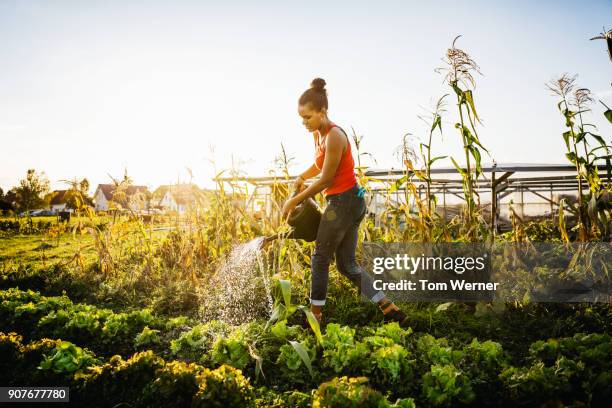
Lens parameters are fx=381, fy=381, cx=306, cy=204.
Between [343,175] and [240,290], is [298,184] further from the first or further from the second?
[240,290]

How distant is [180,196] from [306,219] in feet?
7.44

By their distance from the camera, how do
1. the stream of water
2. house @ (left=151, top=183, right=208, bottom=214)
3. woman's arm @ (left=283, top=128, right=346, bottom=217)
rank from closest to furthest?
woman's arm @ (left=283, top=128, right=346, bottom=217), the stream of water, house @ (left=151, top=183, right=208, bottom=214)

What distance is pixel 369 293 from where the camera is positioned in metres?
2.58

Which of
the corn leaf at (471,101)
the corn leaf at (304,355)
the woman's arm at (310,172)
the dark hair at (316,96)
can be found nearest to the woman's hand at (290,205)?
the woman's arm at (310,172)

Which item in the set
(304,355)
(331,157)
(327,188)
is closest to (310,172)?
(327,188)

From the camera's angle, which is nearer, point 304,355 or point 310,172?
point 304,355

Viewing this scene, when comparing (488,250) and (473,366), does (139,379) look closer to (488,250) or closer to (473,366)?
(473,366)

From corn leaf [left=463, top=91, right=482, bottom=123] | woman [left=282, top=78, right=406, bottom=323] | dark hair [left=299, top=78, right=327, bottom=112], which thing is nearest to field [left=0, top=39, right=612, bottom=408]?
corn leaf [left=463, top=91, right=482, bottom=123]

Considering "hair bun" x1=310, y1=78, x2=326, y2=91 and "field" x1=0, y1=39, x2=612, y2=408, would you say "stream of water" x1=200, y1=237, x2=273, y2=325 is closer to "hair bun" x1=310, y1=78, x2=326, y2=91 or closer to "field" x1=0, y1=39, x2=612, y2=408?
"field" x1=0, y1=39, x2=612, y2=408

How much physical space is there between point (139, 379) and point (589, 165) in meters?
3.15

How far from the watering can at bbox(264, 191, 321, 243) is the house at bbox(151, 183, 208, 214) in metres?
Answer: 1.88

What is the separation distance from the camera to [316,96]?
2.36m

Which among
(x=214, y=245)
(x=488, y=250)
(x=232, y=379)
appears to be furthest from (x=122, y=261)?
(x=488, y=250)

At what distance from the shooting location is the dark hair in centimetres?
236
